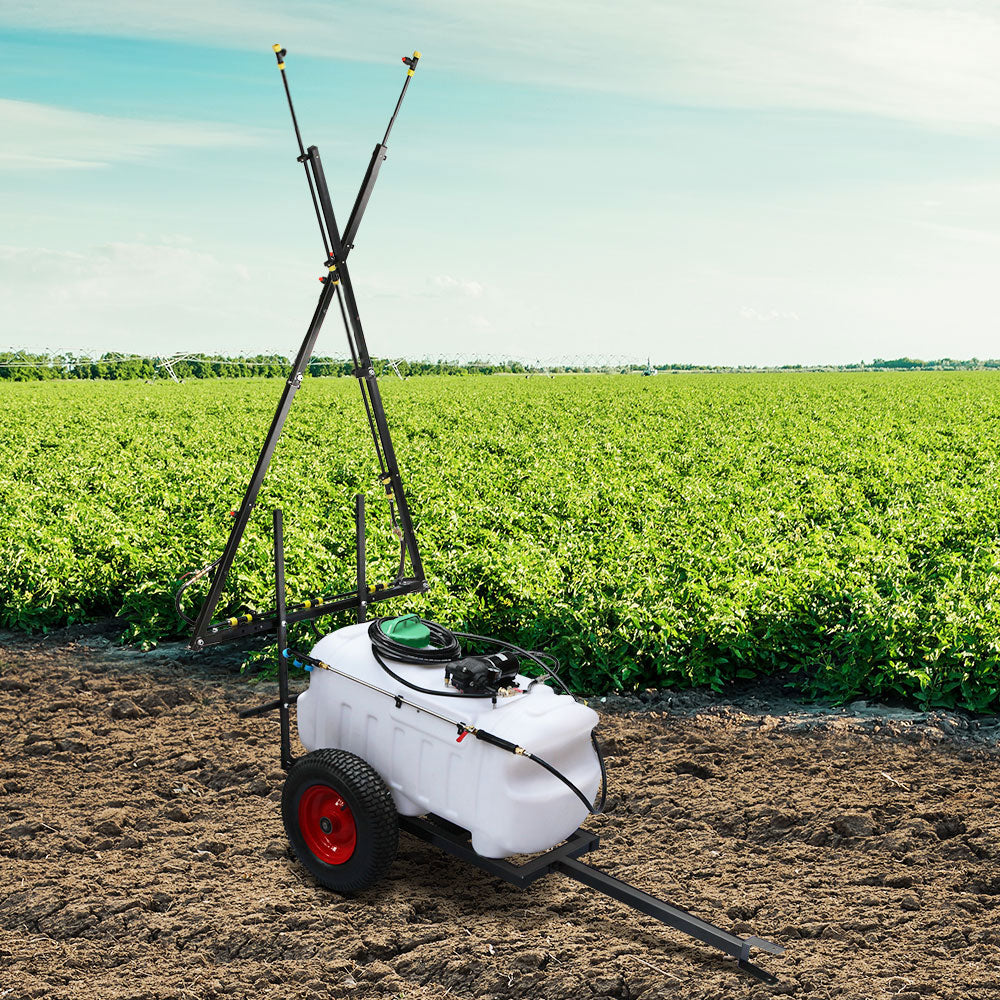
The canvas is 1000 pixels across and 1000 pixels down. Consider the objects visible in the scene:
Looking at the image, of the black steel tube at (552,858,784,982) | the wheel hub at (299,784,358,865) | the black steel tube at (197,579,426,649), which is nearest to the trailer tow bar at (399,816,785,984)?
the black steel tube at (552,858,784,982)

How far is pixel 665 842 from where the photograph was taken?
5043 mm

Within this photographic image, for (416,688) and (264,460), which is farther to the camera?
Result: (264,460)

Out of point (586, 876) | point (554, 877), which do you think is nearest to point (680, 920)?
point (586, 876)

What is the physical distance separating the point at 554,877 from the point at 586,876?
0.75m

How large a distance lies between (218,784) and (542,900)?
7.60ft

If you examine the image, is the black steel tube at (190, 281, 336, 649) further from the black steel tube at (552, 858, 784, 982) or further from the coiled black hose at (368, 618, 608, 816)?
the black steel tube at (552, 858, 784, 982)

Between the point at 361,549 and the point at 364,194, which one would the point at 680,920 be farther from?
the point at 364,194

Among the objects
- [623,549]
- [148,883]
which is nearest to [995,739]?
[623,549]

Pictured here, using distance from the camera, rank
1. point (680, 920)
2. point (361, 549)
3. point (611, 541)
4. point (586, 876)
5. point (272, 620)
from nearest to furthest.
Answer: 1. point (680, 920)
2. point (586, 876)
3. point (272, 620)
4. point (361, 549)
5. point (611, 541)

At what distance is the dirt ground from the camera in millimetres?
3990

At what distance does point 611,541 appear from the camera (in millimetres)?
10266

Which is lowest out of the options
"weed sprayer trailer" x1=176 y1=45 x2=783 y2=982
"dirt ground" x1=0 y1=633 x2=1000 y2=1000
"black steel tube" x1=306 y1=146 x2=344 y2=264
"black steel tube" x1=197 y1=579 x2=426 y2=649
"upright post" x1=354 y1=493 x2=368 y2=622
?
"dirt ground" x1=0 y1=633 x2=1000 y2=1000

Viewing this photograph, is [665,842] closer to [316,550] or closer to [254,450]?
[316,550]

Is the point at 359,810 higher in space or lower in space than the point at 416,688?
lower
